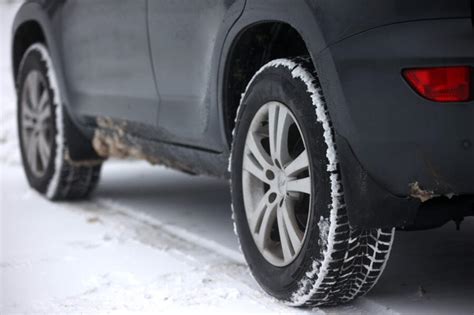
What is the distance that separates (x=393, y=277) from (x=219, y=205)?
1.94m

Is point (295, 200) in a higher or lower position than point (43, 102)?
lower

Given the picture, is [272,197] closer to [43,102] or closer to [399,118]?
[399,118]

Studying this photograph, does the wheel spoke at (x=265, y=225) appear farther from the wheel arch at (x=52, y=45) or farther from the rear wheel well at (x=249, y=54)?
the wheel arch at (x=52, y=45)

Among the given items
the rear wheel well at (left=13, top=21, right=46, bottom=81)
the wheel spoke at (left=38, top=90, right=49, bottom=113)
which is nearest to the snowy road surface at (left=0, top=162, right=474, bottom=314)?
the wheel spoke at (left=38, top=90, right=49, bottom=113)

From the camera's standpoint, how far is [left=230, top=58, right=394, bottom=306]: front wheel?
2641 millimetres

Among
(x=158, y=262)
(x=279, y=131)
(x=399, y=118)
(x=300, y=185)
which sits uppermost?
(x=399, y=118)

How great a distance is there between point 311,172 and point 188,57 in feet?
3.21

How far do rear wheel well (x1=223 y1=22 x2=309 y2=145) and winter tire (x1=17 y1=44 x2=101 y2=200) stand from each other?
6.53 ft

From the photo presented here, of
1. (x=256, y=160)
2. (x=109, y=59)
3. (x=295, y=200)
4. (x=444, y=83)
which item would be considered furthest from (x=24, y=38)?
(x=444, y=83)

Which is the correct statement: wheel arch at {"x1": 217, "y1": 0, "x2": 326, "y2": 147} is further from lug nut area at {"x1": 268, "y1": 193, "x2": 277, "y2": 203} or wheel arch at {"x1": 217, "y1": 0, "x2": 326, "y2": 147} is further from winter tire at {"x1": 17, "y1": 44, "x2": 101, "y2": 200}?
winter tire at {"x1": 17, "y1": 44, "x2": 101, "y2": 200}

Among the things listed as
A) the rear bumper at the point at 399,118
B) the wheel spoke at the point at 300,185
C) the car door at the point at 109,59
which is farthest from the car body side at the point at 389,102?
the car door at the point at 109,59

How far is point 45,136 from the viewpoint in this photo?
530 centimetres

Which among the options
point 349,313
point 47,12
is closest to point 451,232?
point 349,313

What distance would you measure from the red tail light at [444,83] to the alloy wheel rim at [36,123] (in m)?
3.21
